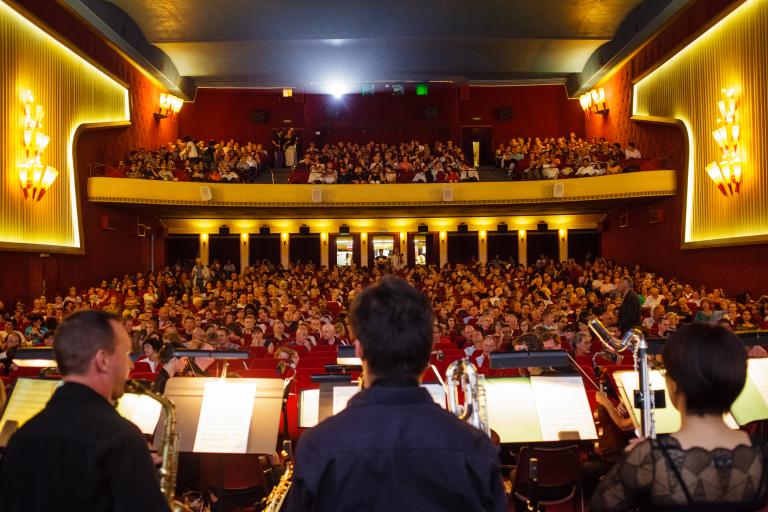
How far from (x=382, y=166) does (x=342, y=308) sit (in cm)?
871

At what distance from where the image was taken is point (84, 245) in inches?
636

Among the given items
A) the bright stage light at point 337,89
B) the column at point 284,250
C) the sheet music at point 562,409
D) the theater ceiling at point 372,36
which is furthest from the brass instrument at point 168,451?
the bright stage light at point 337,89

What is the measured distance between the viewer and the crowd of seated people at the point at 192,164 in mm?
18188

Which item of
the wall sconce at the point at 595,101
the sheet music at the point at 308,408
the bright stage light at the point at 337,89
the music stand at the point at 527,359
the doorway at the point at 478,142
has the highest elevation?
the bright stage light at the point at 337,89

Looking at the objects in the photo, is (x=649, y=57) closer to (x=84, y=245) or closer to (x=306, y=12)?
(x=306, y=12)

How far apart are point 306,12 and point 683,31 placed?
30.9 ft

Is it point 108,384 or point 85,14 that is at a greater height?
point 85,14

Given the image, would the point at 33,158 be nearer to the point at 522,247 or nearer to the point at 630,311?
the point at 630,311

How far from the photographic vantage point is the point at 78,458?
6.16ft

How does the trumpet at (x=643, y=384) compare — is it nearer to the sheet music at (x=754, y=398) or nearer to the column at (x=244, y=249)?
the sheet music at (x=754, y=398)

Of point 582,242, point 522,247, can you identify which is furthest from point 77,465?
point 582,242

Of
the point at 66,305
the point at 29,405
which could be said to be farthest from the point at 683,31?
the point at 29,405

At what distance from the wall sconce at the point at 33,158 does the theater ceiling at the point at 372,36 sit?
2.78 meters

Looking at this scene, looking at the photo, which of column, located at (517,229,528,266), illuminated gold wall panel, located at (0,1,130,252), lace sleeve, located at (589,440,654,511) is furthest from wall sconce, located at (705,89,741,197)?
illuminated gold wall panel, located at (0,1,130,252)
